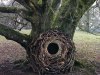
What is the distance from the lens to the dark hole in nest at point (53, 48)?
7973mm

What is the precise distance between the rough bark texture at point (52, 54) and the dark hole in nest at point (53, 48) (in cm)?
7

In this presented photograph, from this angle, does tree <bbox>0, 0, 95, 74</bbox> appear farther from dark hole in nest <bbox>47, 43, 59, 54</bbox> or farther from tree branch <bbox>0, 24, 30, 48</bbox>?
dark hole in nest <bbox>47, 43, 59, 54</bbox>

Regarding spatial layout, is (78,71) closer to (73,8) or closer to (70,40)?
(70,40)

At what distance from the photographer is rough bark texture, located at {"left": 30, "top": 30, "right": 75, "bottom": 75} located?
7621 millimetres

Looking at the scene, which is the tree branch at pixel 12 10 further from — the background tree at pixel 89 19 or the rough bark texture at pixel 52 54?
the background tree at pixel 89 19

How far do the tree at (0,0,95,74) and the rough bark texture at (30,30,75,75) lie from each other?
20 centimetres

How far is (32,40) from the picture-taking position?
802 cm

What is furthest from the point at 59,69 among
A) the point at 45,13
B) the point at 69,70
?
the point at 45,13

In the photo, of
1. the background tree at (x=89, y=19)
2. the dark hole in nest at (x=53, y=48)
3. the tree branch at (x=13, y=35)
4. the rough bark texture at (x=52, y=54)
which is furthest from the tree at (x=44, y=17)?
the background tree at (x=89, y=19)

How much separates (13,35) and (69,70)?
1.86m

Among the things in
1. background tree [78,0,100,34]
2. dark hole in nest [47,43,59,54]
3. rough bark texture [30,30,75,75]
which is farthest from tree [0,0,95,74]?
background tree [78,0,100,34]

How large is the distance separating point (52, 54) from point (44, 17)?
3.56 feet

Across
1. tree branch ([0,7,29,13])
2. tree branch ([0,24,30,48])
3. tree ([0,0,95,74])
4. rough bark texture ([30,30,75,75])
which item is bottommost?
rough bark texture ([30,30,75,75])

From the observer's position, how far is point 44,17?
26.4ft
